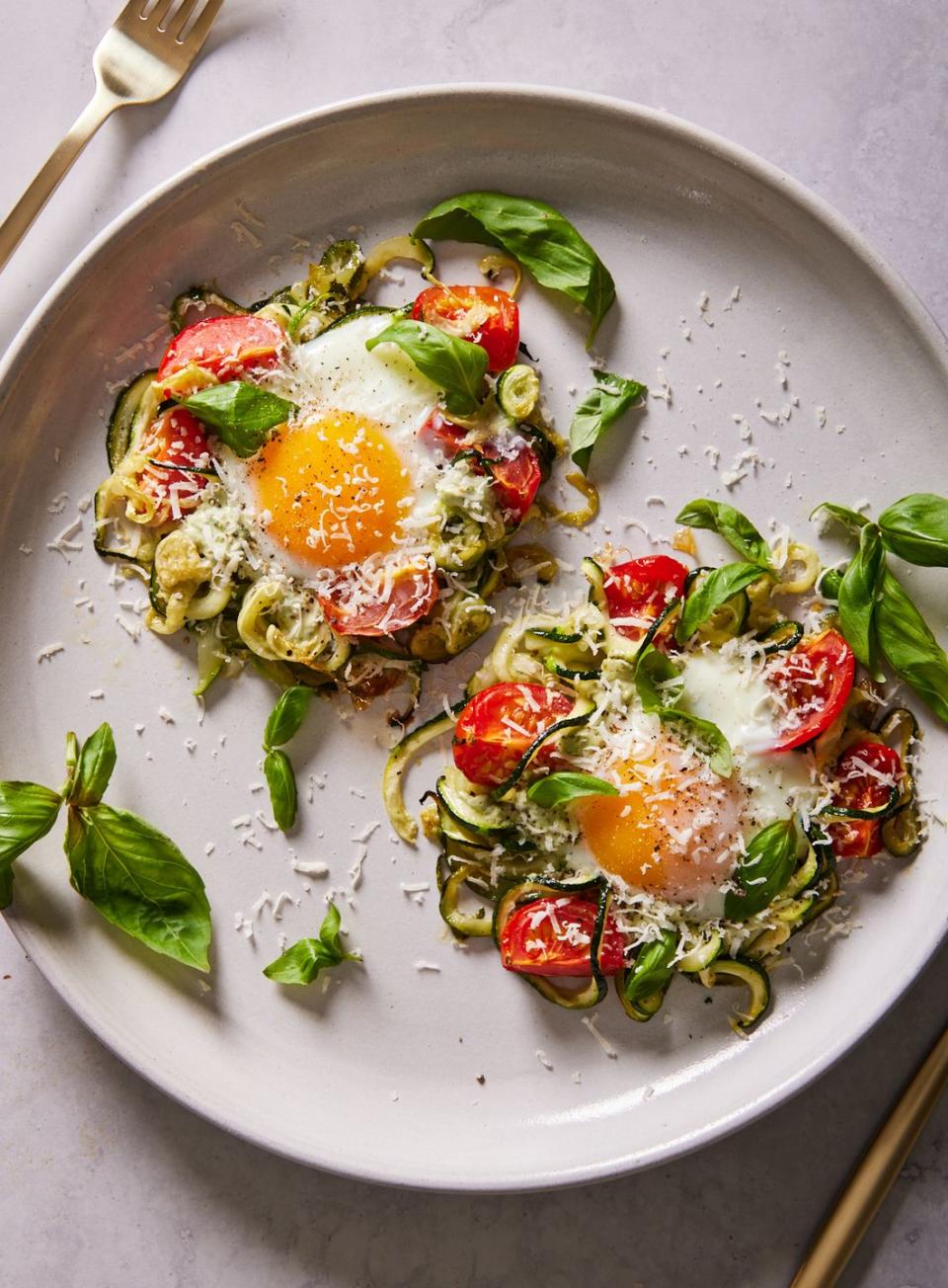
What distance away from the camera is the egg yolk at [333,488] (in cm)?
283

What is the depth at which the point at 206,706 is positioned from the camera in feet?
10.1

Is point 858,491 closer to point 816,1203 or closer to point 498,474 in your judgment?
point 498,474

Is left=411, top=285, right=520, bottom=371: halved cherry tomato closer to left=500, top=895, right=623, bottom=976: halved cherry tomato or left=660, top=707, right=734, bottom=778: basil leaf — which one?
left=660, top=707, right=734, bottom=778: basil leaf

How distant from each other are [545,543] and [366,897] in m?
1.16

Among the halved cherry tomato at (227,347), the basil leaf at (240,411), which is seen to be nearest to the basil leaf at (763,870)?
the basil leaf at (240,411)

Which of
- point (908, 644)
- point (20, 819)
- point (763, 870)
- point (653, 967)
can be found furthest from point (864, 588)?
point (20, 819)

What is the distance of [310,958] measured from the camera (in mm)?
2951

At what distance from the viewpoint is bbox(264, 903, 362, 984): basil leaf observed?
295cm

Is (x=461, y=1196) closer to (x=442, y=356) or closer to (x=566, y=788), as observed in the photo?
(x=566, y=788)

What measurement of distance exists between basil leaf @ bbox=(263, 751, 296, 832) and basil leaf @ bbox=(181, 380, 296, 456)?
86 cm

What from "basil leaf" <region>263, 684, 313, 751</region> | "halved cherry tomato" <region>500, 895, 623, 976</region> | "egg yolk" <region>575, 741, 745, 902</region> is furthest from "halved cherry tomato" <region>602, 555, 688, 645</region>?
"basil leaf" <region>263, 684, 313, 751</region>

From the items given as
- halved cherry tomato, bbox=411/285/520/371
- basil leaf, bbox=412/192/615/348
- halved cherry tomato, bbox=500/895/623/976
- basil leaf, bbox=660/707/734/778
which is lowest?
halved cherry tomato, bbox=500/895/623/976

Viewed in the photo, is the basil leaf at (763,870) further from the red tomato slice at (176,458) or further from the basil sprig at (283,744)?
the red tomato slice at (176,458)

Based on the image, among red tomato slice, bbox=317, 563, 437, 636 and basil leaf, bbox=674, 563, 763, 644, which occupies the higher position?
basil leaf, bbox=674, 563, 763, 644
